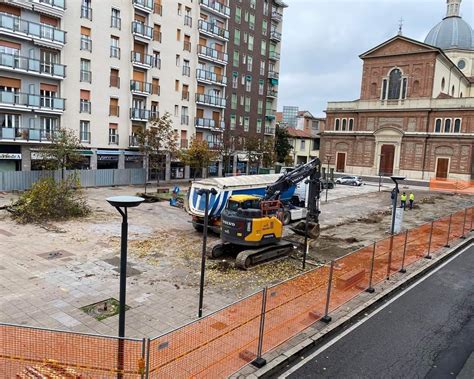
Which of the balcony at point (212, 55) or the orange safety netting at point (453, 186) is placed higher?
the balcony at point (212, 55)

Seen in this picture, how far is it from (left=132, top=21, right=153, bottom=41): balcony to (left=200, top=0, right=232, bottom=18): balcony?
368 inches

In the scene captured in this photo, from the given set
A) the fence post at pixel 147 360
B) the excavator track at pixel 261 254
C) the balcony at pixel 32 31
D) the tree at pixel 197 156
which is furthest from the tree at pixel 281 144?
the fence post at pixel 147 360

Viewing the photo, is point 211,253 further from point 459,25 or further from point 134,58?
point 459,25

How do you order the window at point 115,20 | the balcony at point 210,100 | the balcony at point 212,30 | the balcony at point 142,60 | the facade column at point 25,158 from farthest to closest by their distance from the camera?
the balcony at point 210,100 → the balcony at point 212,30 → the balcony at point 142,60 → the window at point 115,20 → the facade column at point 25,158

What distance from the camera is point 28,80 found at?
30859 mm

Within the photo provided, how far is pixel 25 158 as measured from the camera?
3136 centimetres

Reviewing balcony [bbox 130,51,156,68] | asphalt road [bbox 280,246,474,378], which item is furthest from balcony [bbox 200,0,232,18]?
asphalt road [bbox 280,246,474,378]

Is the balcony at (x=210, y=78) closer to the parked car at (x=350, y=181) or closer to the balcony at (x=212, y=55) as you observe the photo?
the balcony at (x=212, y=55)

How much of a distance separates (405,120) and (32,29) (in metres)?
49.7

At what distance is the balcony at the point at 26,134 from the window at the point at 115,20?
452 inches

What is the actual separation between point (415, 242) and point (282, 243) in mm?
5035

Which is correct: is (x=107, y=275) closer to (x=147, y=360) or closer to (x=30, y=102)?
(x=147, y=360)

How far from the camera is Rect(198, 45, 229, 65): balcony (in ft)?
151

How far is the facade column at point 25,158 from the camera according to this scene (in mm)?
31141
